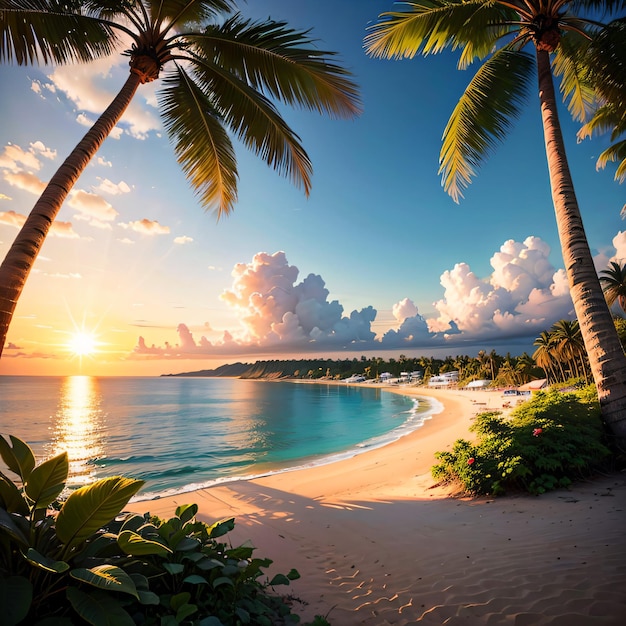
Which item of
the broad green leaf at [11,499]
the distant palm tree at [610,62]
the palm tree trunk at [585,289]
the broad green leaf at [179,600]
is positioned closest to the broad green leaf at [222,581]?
the broad green leaf at [179,600]

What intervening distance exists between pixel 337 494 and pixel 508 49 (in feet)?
41.2

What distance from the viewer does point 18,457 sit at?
230cm

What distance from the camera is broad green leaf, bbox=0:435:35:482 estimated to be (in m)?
2.26

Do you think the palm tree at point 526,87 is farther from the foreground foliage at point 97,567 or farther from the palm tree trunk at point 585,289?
the foreground foliage at point 97,567

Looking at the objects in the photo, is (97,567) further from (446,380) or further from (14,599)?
(446,380)

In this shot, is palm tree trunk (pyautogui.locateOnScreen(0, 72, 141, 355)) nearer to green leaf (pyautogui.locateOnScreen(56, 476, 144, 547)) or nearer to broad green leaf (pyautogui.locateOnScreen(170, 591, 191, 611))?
green leaf (pyautogui.locateOnScreen(56, 476, 144, 547))

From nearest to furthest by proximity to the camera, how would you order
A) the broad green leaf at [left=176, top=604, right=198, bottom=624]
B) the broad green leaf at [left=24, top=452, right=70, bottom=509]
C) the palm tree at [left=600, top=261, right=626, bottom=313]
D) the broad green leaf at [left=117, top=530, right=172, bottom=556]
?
the broad green leaf at [left=176, top=604, right=198, bottom=624] < the broad green leaf at [left=117, top=530, right=172, bottom=556] < the broad green leaf at [left=24, top=452, right=70, bottom=509] < the palm tree at [left=600, top=261, right=626, bottom=313]

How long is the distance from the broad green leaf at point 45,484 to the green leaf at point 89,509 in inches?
7.1

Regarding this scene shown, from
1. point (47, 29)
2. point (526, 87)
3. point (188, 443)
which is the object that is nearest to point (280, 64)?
point (47, 29)

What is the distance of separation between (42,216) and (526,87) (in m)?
11.0

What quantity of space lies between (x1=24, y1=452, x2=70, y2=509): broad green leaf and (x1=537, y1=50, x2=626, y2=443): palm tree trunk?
776 cm

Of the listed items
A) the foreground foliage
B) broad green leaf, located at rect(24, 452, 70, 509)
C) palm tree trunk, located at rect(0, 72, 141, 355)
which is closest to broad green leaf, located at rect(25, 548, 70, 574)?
the foreground foliage

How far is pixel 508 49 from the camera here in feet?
28.8

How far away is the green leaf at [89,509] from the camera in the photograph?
6.63ft
